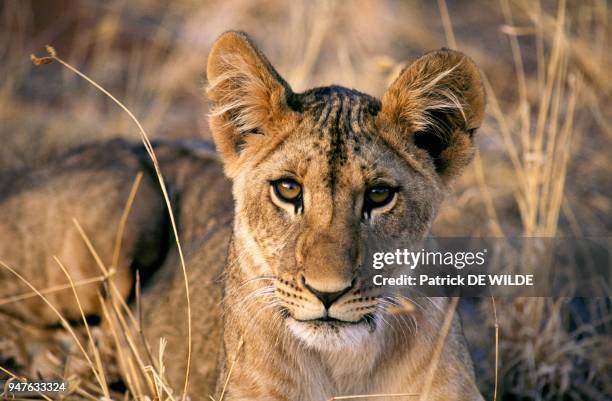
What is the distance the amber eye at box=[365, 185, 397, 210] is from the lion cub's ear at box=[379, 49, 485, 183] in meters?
0.29

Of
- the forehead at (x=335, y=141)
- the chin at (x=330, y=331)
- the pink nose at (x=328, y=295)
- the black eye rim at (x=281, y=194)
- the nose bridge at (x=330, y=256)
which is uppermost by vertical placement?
the forehead at (x=335, y=141)

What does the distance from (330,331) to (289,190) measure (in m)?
0.61

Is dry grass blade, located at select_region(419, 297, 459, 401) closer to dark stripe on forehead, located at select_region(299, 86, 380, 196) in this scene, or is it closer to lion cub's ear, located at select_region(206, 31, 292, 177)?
dark stripe on forehead, located at select_region(299, 86, 380, 196)

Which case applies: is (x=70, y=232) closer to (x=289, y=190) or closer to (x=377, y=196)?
(x=289, y=190)

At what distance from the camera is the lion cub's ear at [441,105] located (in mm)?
3596

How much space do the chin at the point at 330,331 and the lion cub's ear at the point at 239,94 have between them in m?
0.89

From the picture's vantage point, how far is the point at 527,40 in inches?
411

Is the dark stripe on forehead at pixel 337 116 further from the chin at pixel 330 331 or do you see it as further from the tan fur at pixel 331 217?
the chin at pixel 330 331

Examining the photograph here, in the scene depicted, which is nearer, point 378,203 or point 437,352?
point 378,203

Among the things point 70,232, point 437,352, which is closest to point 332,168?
point 437,352

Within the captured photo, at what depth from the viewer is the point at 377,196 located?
11.2 feet

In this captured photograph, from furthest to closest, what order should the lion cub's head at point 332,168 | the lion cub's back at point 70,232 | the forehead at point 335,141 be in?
the lion cub's back at point 70,232, the forehead at point 335,141, the lion cub's head at point 332,168

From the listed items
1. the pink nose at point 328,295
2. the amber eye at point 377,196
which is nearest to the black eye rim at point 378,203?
the amber eye at point 377,196

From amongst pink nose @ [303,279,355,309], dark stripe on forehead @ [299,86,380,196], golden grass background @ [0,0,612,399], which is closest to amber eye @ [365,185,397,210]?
dark stripe on forehead @ [299,86,380,196]
